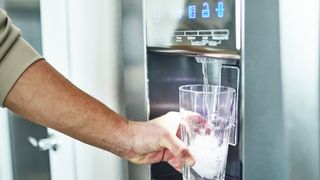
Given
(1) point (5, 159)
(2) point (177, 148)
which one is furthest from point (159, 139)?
(1) point (5, 159)

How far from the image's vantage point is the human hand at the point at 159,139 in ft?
2.73

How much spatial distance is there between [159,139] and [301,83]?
33 cm

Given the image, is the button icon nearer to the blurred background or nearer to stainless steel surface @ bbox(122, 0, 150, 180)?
the blurred background

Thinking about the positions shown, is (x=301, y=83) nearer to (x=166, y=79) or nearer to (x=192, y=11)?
(x=192, y=11)

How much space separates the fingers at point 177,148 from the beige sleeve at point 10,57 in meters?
0.30

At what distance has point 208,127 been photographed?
2.58ft

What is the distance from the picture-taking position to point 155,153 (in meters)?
0.89

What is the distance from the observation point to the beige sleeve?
2.75 ft

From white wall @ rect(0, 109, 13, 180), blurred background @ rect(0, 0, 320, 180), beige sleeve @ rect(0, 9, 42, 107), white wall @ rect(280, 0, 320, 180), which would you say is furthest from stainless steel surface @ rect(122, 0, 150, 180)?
white wall @ rect(0, 109, 13, 180)

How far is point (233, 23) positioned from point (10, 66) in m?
0.44

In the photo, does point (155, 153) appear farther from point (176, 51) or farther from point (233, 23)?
point (233, 23)

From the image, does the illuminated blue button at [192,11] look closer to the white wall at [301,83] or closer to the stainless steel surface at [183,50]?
the stainless steel surface at [183,50]

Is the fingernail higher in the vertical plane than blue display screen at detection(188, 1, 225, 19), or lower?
lower

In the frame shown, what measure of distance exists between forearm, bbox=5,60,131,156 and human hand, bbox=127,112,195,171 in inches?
1.0
